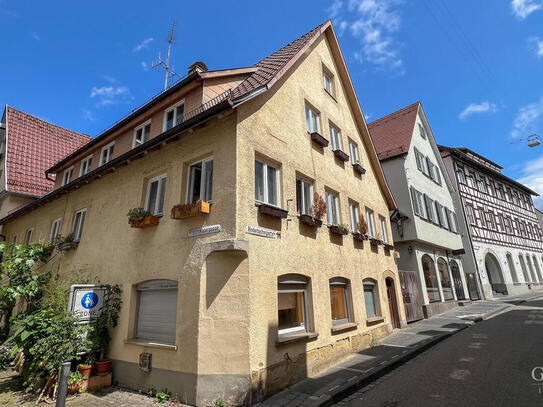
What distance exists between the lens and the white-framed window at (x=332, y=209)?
9.70 m

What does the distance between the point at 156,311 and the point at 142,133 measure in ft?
22.5

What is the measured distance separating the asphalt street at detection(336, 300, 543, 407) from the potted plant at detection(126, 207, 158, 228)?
599 cm

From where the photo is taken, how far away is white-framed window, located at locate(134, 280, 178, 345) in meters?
6.67

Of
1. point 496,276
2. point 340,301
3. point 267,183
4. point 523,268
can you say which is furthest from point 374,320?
point 523,268

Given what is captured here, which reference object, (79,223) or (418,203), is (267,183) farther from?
(418,203)

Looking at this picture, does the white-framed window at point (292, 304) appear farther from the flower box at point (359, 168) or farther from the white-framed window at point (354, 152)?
the white-framed window at point (354, 152)

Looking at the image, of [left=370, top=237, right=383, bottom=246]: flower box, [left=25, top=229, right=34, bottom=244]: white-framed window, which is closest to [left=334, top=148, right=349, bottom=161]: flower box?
[left=370, top=237, right=383, bottom=246]: flower box

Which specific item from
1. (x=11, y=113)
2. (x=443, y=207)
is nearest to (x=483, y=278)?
(x=443, y=207)

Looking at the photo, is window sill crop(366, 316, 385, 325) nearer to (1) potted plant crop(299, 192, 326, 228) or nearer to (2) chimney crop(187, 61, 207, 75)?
(1) potted plant crop(299, 192, 326, 228)

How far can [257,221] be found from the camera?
6648mm

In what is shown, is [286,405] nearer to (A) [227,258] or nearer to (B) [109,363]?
(A) [227,258]

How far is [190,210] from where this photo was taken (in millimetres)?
6469

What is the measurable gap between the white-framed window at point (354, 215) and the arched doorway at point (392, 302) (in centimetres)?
368

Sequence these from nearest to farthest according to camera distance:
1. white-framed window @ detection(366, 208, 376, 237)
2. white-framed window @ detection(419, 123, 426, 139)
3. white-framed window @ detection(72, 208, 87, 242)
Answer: white-framed window @ detection(72, 208, 87, 242) → white-framed window @ detection(366, 208, 376, 237) → white-framed window @ detection(419, 123, 426, 139)
